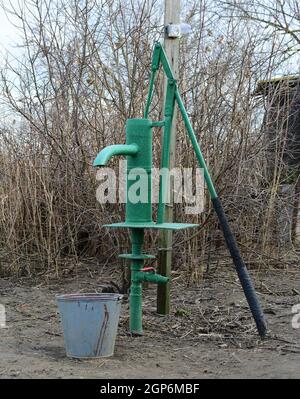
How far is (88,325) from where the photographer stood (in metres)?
4.85

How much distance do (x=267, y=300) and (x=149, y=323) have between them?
1.57 meters

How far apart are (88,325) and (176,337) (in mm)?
1097

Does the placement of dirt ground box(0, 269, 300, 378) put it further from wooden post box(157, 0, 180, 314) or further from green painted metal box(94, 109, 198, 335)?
green painted metal box(94, 109, 198, 335)

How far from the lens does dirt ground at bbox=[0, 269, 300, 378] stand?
15.1 feet

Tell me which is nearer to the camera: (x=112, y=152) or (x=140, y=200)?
(x=112, y=152)

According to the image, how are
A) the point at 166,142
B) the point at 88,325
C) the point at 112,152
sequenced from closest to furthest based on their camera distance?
1. the point at 88,325
2. the point at 112,152
3. the point at 166,142

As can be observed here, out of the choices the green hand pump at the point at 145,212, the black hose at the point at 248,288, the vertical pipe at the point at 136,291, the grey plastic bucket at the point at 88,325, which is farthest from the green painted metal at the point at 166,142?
the grey plastic bucket at the point at 88,325

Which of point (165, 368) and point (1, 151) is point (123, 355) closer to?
point (165, 368)

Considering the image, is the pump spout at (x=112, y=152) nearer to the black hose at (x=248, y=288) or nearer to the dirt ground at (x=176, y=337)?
the black hose at (x=248, y=288)

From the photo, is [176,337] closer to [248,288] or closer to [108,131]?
[248,288]

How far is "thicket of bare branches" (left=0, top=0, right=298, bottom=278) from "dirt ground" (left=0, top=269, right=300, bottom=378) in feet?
1.70

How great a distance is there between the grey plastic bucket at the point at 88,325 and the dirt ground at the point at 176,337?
0.08 meters

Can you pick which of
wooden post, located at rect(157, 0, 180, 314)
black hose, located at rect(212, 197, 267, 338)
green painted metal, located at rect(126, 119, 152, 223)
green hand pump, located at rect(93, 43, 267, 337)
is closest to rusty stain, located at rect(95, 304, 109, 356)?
green hand pump, located at rect(93, 43, 267, 337)

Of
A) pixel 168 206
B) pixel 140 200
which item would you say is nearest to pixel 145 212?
pixel 140 200
